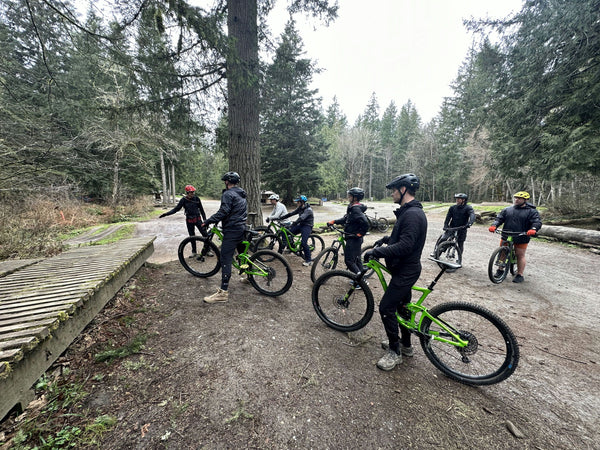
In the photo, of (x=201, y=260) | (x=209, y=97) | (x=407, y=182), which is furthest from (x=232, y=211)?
(x=209, y=97)

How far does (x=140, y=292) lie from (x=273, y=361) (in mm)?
3145

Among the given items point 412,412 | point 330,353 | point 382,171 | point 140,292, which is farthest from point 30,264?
point 382,171

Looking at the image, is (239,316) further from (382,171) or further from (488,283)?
(382,171)

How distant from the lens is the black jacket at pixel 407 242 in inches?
94.3

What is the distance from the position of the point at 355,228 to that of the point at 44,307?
4736 millimetres

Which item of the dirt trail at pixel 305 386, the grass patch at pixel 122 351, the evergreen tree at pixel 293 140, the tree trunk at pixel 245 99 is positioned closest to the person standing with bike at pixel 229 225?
the dirt trail at pixel 305 386

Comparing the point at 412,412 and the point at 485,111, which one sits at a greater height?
the point at 485,111

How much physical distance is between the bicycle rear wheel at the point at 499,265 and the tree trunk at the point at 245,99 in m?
6.19

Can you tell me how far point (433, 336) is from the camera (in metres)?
2.61

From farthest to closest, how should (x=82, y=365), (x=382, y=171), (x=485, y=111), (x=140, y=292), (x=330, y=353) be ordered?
(x=382, y=171) < (x=485, y=111) < (x=140, y=292) < (x=330, y=353) < (x=82, y=365)

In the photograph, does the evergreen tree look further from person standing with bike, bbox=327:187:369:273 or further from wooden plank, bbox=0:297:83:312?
wooden plank, bbox=0:297:83:312

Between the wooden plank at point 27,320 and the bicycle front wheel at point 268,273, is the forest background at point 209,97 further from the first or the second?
the wooden plank at point 27,320

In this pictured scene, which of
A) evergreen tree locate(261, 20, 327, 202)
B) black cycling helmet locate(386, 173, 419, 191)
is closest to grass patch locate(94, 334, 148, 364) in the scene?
black cycling helmet locate(386, 173, 419, 191)

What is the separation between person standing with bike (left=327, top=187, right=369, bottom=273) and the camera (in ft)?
15.5
